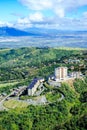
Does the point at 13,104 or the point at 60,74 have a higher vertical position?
the point at 60,74

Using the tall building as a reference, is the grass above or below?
below

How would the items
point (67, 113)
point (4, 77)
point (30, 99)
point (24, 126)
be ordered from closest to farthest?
point (24, 126) < point (67, 113) < point (30, 99) < point (4, 77)

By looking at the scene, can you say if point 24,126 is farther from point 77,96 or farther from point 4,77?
point 4,77

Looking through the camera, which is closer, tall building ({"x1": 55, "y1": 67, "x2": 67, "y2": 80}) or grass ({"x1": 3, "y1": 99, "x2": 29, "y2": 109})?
grass ({"x1": 3, "y1": 99, "x2": 29, "y2": 109})

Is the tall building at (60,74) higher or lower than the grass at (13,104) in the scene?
higher

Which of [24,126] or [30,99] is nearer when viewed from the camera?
[24,126]

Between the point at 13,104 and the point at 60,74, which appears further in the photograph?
the point at 60,74

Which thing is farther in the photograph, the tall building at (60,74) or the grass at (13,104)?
the tall building at (60,74)

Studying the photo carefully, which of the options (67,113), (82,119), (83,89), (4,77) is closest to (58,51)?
(4,77)
